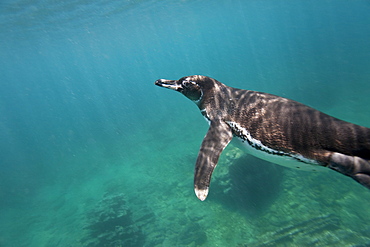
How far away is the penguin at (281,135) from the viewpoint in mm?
2778

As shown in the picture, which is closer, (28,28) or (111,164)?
(111,164)

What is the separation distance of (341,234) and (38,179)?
22.4 meters

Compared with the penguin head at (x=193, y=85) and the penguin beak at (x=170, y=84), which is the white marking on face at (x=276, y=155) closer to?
the penguin head at (x=193, y=85)

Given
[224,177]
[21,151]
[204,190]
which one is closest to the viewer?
[204,190]

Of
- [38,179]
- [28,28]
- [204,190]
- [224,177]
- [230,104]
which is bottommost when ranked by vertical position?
[38,179]

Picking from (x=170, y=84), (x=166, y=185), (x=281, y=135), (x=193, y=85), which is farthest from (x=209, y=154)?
(x=166, y=185)

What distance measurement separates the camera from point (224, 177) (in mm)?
9500

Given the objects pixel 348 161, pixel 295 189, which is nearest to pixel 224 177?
pixel 295 189

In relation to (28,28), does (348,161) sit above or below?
below

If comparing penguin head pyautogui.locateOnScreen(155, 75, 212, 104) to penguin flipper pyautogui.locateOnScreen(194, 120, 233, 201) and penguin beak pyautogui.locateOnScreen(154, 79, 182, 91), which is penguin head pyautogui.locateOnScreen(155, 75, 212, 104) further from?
penguin flipper pyautogui.locateOnScreen(194, 120, 233, 201)

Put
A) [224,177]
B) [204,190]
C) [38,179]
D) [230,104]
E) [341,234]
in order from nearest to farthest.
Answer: [204,190], [230,104], [341,234], [224,177], [38,179]

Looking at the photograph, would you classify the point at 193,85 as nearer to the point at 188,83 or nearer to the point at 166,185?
the point at 188,83

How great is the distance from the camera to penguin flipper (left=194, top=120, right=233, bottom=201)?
3.21 metres

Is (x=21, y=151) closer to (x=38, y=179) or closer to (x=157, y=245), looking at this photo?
(x=38, y=179)
